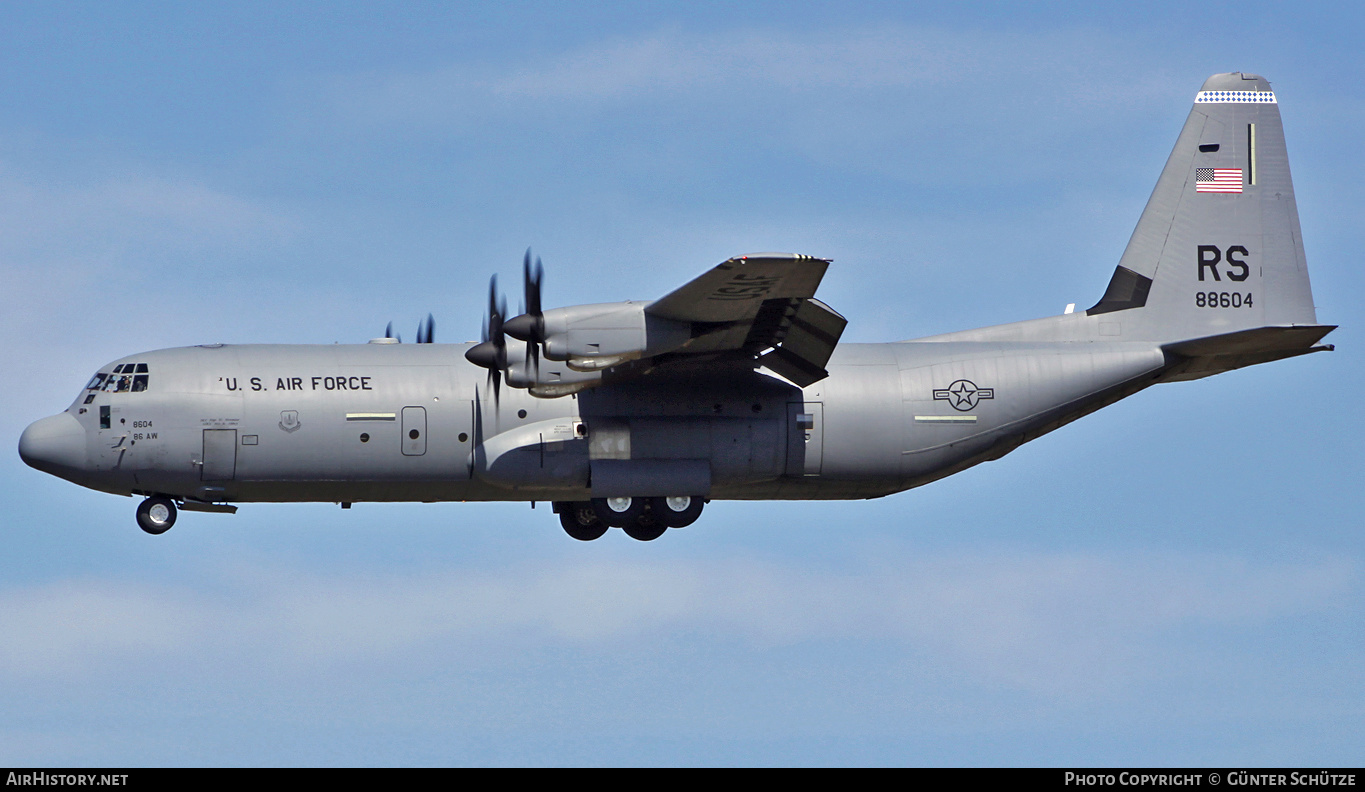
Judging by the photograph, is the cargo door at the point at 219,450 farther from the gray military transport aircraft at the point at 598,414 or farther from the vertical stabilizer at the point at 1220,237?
the vertical stabilizer at the point at 1220,237

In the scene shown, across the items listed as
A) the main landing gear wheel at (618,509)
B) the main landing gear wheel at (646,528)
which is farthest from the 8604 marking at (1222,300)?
the main landing gear wheel at (618,509)

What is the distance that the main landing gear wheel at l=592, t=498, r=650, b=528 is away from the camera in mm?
26844

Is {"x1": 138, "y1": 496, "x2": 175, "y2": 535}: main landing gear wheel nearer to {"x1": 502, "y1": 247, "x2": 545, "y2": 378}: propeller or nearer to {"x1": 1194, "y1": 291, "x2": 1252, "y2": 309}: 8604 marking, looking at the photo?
{"x1": 502, "y1": 247, "x2": 545, "y2": 378}: propeller

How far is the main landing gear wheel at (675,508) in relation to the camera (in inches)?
1063

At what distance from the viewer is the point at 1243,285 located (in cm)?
2912

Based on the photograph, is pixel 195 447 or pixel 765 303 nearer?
pixel 765 303

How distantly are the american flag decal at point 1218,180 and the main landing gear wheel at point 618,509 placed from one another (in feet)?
37.3

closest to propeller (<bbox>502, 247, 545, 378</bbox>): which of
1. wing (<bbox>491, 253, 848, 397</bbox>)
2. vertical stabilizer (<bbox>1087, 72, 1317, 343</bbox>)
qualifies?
wing (<bbox>491, 253, 848, 397</bbox>)

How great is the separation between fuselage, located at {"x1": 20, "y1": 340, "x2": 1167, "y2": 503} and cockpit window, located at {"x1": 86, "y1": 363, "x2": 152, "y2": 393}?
2 cm
